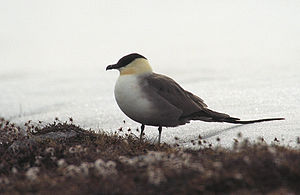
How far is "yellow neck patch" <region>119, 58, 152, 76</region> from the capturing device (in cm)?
663

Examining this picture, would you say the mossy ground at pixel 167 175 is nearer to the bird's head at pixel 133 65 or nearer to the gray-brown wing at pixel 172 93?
the gray-brown wing at pixel 172 93

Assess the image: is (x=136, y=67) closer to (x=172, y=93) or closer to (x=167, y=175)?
(x=172, y=93)

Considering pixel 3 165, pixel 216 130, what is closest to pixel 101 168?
pixel 3 165

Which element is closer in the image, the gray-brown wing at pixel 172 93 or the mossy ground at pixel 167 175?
the mossy ground at pixel 167 175

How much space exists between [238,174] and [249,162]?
42 cm

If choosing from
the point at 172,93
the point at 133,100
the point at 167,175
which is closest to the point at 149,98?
the point at 133,100

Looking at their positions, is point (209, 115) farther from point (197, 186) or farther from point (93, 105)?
point (93, 105)

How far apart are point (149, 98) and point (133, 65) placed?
681mm

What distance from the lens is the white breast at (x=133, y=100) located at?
626 cm

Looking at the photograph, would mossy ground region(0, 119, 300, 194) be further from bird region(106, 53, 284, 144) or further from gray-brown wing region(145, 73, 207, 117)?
gray-brown wing region(145, 73, 207, 117)

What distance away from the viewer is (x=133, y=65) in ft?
21.9

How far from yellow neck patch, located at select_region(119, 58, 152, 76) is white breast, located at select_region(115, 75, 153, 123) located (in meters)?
0.19

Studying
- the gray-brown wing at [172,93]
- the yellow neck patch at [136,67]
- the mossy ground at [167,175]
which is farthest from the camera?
the yellow neck patch at [136,67]

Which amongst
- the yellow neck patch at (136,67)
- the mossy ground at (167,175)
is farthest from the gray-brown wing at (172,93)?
the mossy ground at (167,175)
